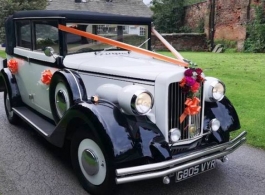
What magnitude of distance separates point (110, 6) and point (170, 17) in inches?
299

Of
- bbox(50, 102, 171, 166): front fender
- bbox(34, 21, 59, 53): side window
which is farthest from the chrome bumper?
bbox(34, 21, 59, 53): side window

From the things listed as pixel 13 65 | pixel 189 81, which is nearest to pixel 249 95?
pixel 189 81

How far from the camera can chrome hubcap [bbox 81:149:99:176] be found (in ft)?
10.1

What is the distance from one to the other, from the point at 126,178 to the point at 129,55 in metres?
2.19

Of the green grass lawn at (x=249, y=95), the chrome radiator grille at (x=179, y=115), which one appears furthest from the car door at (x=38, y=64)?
the green grass lawn at (x=249, y=95)

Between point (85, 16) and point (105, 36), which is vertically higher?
point (85, 16)

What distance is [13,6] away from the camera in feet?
67.3

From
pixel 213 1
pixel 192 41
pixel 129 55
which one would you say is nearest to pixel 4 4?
pixel 192 41

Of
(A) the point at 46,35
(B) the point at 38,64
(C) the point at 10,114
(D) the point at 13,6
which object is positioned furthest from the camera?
(D) the point at 13,6

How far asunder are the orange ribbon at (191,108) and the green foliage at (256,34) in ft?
60.1

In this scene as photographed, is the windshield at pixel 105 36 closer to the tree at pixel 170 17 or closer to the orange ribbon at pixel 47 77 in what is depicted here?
the orange ribbon at pixel 47 77

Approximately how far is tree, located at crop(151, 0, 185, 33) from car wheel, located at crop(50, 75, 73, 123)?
27.9m

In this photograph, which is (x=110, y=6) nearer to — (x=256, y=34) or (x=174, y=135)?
(x=256, y=34)

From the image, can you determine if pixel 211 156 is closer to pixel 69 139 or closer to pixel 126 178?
pixel 126 178
